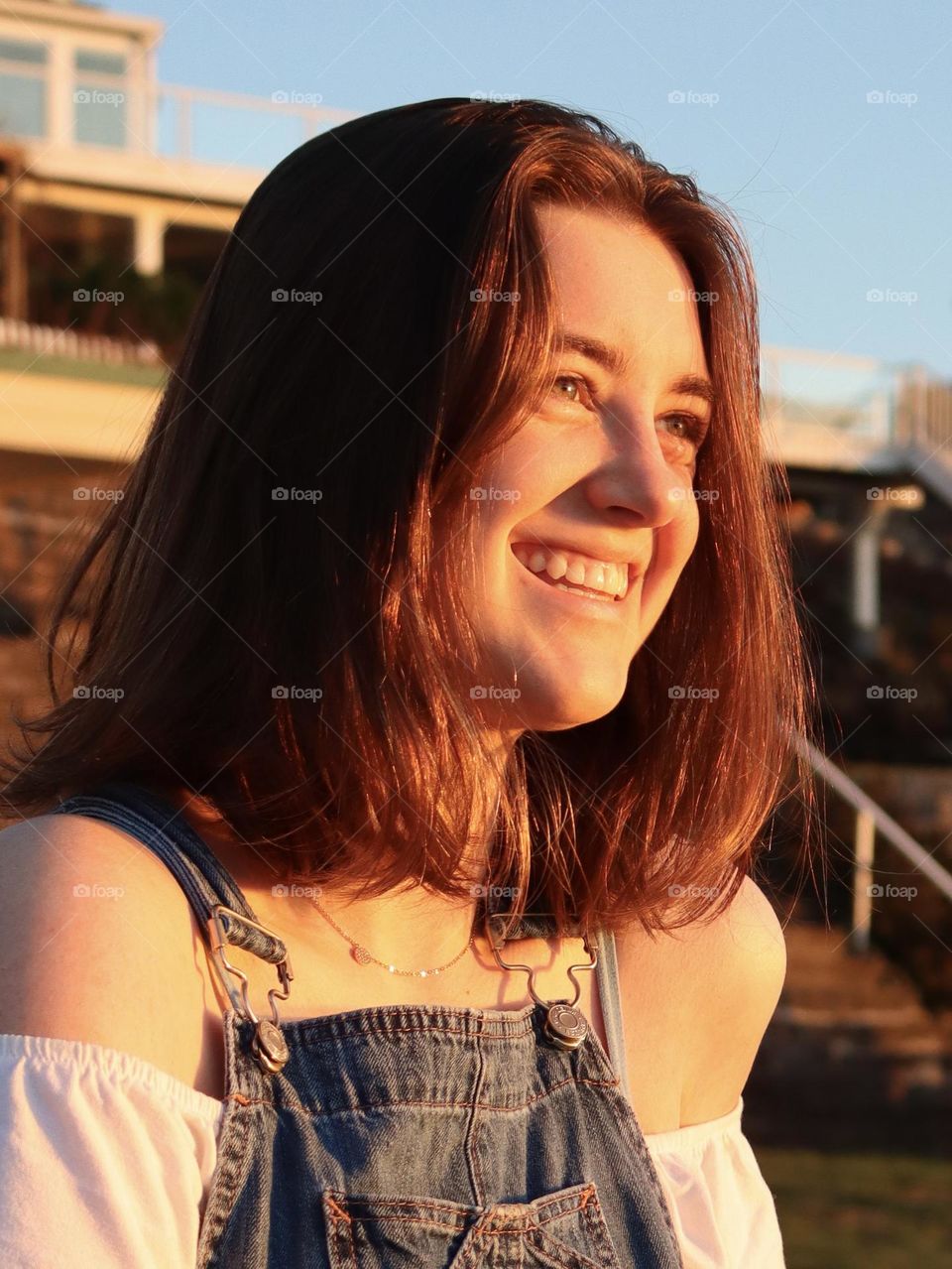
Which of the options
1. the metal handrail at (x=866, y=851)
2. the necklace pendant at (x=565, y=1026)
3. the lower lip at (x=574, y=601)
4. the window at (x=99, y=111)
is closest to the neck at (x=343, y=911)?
the necklace pendant at (x=565, y=1026)

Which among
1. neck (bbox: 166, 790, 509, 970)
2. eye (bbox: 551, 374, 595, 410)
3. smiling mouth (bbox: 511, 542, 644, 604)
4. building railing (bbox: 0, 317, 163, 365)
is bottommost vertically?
neck (bbox: 166, 790, 509, 970)

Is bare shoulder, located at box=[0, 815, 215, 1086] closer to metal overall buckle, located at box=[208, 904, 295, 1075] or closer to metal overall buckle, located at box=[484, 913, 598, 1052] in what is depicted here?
metal overall buckle, located at box=[208, 904, 295, 1075]

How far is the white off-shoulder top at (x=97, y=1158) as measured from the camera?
1.27 meters

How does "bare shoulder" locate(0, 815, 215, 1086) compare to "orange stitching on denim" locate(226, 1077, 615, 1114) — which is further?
"orange stitching on denim" locate(226, 1077, 615, 1114)

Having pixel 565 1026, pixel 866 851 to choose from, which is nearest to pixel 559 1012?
pixel 565 1026

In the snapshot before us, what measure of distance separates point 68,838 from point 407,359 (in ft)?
1.83

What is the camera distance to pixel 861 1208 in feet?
22.4

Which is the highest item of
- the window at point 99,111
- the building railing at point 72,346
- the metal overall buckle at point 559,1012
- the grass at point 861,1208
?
the window at point 99,111

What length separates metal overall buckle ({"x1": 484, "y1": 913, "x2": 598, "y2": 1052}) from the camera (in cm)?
168

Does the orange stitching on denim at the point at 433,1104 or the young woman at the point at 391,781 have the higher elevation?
the young woman at the point at 391,781

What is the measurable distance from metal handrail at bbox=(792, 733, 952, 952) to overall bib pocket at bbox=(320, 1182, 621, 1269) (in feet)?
17.8

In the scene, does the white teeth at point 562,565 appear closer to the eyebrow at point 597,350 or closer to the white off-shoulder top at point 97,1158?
the eyebrow at point 597,350

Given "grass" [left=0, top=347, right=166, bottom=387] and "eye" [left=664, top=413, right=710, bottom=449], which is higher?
"grass" [left=0, top=347, right=166, bottom=387]

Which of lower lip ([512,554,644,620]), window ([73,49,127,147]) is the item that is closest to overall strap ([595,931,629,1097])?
lower lip ([512,554,644,620])
